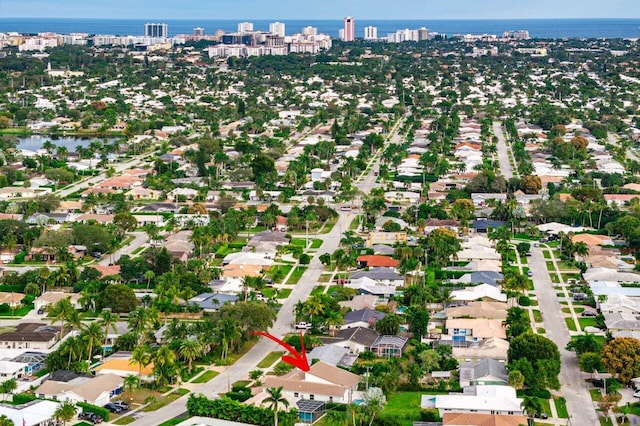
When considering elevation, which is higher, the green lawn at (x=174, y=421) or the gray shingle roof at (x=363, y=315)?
the gray shingle roof at (x=363, y=315)

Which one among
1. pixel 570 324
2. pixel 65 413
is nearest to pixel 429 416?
pixel 65 413

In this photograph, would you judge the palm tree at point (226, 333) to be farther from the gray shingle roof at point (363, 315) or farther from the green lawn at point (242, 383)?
the gray shingle roof at point (363, 315)

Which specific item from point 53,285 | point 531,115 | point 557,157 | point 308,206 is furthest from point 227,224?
point 531,115

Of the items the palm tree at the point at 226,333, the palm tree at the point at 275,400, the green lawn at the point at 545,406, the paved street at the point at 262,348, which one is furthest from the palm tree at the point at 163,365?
the green lawn at the point at 545,406

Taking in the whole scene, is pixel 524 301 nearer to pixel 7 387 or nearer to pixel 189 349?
pixel 189 349

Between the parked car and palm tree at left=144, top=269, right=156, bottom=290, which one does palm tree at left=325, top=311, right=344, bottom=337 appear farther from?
the parked car
